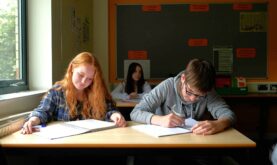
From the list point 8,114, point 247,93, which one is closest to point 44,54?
point 8,114

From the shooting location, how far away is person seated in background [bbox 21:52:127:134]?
195 cm

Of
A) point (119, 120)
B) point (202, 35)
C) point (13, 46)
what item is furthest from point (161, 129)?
point (202, 35)

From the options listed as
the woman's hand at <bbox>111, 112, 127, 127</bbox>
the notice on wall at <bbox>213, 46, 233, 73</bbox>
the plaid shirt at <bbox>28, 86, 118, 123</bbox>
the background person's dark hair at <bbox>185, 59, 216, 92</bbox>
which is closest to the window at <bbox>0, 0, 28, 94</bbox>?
the plaid shirt at <bbox>28, 86, 118, 123</bbox>

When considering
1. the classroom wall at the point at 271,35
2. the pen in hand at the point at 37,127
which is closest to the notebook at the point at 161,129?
the pen in hand at the point at 37,127

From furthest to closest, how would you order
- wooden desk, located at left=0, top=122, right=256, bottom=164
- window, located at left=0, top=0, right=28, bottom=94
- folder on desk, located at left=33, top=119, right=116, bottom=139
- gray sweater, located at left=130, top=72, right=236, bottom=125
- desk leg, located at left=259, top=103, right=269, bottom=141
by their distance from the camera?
1. desk leg, located at left=259, top=103, right=269, bottom=141
2. window, located at left=0, top=0, right=28, bottom=94
3. gray sweater, located at left=130, top=72, right=236, bottom=125
4. folder on desk, located at left=33, top=119, right=116, bottom=139
5. wooden desk, located at left=0, top=122, right=256, bottom=164

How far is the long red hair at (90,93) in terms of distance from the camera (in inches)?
78.2

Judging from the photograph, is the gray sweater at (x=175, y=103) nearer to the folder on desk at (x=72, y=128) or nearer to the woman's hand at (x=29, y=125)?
the folder on desk at (x=72, y=128)

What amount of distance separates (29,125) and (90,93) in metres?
0.46

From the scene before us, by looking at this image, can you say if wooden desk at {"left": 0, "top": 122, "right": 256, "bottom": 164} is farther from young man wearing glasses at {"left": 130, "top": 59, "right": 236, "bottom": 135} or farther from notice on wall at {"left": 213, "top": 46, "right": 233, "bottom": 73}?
notice on wall at {"left": 213, "top": 46, "right": 233, "bottom": 73}

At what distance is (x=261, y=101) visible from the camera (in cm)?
437

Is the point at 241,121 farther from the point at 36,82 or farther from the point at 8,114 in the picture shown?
the point at 8,114

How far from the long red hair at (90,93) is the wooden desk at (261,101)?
263cm

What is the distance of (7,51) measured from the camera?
2521 mm

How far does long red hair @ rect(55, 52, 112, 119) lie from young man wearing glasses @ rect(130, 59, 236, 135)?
0.23 meters
